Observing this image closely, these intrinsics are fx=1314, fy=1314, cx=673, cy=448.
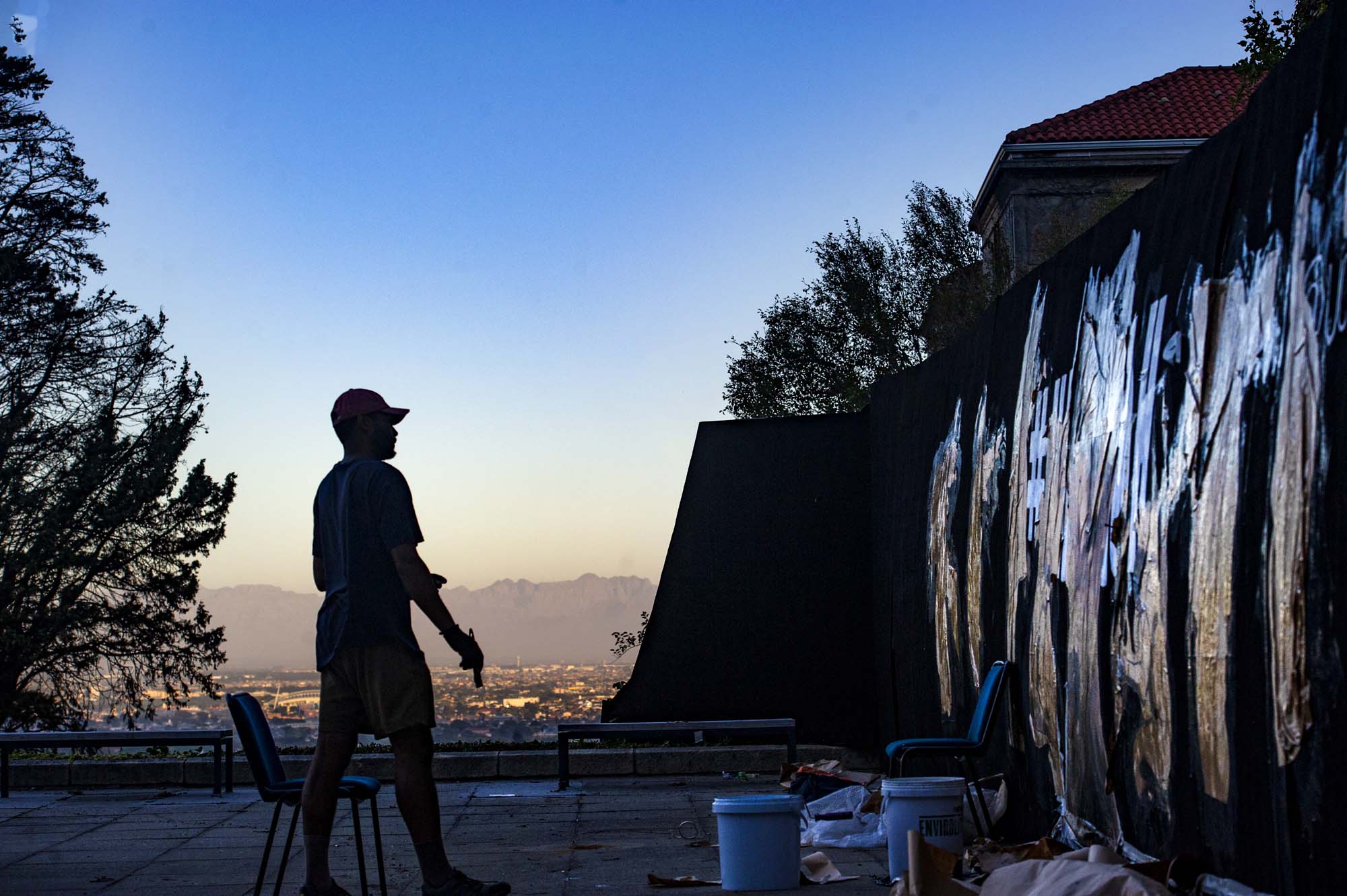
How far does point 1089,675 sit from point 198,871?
3.80 metres

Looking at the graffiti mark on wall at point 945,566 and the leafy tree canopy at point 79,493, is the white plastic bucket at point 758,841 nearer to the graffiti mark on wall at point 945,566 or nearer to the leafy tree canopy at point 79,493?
the graffiti mark on wall at point 945,566

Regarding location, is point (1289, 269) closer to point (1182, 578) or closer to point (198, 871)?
point (1182, 578)

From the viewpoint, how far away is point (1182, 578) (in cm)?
382

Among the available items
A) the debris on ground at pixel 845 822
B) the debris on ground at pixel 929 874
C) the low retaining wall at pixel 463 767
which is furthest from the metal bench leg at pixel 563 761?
the debris on ground at pixel 929 874

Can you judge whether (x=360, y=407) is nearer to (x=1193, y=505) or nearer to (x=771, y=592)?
(x=1193, y=505)

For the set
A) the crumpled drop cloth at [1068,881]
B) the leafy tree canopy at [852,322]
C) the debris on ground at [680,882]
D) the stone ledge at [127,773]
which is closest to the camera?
the crumpled drop cloth at [1068,881]

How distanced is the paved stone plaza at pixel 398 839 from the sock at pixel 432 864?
680mm

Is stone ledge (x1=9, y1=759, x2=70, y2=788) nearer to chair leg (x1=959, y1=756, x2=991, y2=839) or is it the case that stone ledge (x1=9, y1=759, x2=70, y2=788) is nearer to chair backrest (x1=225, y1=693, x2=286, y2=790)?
chair backrest (x1=225, y1=693, x2=286, y2=790)

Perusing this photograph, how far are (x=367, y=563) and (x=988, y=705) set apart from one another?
9.41ft

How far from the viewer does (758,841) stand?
4848 mm

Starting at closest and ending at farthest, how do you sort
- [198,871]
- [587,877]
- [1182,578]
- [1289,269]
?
[1289,269]
[1182,578]
[587,877]
[198,871]

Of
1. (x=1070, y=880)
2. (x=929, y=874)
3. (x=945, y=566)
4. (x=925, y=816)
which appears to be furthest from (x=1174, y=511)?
(x=945, y=566)

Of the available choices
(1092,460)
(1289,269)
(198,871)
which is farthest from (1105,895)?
(198,871)

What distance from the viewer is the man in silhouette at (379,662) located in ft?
14.3
